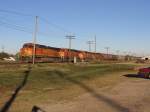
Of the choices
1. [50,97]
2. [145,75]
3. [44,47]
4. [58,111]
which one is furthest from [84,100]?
[44,47]

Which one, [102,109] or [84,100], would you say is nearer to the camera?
[102,109]

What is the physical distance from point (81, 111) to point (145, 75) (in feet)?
64.5

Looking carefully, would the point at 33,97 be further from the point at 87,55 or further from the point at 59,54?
the point at 87,55

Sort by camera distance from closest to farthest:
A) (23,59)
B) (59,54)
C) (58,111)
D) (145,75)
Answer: (58,111)
(145,75)
(23,59)
(59,54)

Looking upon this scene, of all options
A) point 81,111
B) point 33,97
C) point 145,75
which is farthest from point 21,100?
point 145,75

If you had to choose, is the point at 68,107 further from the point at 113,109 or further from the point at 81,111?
the point at 113,109

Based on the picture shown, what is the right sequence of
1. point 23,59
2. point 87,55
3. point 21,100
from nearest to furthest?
point 21,100 < point 23,59 < point 87,55

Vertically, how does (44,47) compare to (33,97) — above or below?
above

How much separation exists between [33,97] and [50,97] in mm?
876

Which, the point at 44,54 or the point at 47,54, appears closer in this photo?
the point at 44,54

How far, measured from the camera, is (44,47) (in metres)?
63.2

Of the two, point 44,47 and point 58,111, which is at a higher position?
point 44,47

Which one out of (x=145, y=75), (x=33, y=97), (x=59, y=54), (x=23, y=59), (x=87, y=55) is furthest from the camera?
(x=87, y=55)

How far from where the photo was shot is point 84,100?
526 inches
